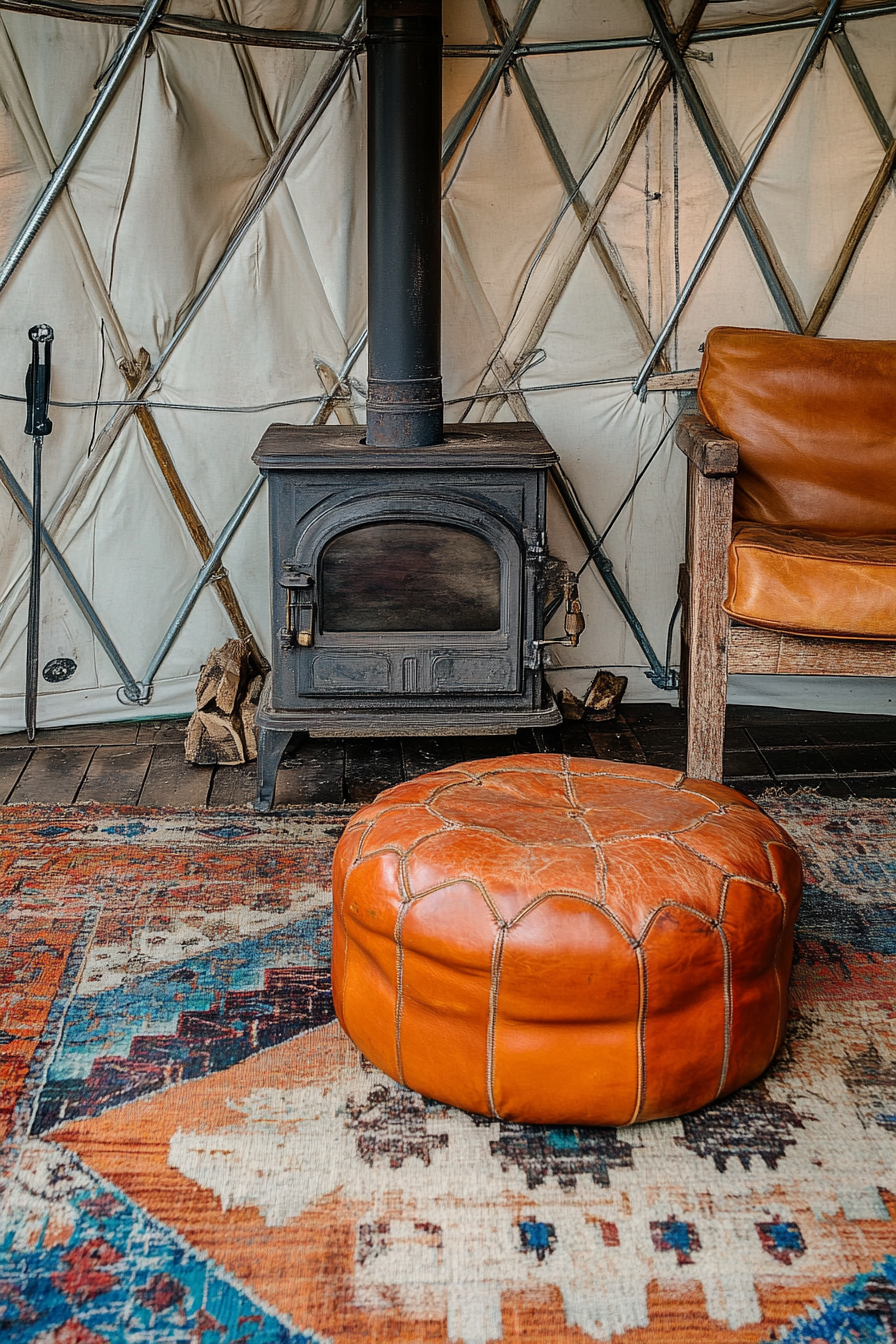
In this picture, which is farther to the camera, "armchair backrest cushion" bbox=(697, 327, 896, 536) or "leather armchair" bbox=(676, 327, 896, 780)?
"armchair backrest cushion" bbox=(697, 327, 896, 536)

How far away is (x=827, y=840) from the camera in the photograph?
237cm

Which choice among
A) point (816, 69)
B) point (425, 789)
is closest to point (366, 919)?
point (425, 789)

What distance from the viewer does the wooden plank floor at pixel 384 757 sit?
2.67 m

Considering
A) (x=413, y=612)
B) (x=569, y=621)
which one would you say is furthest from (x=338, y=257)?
(x=569, y=621)

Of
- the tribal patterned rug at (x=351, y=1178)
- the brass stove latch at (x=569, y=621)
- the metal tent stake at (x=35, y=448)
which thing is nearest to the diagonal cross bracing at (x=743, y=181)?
the brass stove latch at (x=569, y=621)

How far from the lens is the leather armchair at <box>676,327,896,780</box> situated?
2.36 meters

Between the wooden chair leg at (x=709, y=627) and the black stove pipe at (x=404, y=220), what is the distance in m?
0.59

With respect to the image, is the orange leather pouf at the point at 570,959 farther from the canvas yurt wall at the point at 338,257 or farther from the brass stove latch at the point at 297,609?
the canvas yurt wall at the point at 338,257

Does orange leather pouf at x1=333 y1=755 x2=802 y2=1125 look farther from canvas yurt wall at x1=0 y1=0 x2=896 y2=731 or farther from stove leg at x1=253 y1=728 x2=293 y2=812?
canvas yurt wall at x1=0 y1=0 x2=896 y2=731

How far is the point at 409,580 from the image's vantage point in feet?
8.52

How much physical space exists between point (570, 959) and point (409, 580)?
129 centimetres

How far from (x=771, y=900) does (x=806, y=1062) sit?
0.29 m

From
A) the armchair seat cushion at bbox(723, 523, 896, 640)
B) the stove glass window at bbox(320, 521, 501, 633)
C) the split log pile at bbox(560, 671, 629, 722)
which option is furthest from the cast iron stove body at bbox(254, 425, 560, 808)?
the split log pile at bbox(560, 671, 629, 722)

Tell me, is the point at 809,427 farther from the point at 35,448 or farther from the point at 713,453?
the point at 35,448
